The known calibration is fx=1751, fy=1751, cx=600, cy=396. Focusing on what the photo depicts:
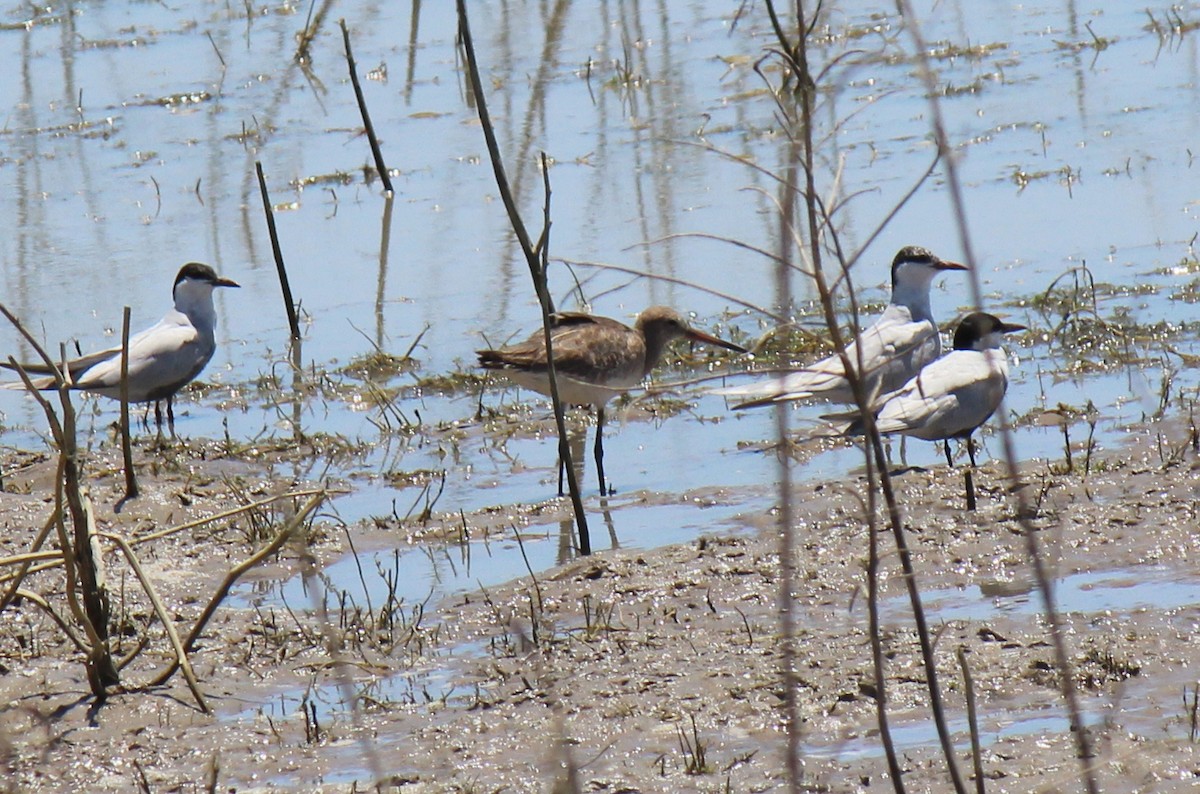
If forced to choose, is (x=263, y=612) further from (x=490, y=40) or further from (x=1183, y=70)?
(x=490, y=40)

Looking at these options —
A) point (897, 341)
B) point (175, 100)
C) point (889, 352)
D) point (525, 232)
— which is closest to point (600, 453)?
point (889, 352)

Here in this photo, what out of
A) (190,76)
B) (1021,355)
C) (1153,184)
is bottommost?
(1021,355)

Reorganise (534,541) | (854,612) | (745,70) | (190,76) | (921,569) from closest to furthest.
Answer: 1. (854,612)
2. (921,569)
3. (534,541)
4. (745,70)
5. (190,76)

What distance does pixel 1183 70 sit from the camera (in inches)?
517

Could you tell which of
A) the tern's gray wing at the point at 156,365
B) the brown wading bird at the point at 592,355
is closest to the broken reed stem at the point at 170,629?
the brown wading bird at the point at 592,355

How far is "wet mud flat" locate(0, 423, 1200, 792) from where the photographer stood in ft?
13.3

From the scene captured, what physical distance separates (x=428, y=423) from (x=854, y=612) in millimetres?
3413

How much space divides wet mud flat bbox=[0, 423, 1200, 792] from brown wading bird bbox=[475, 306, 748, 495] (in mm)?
1562

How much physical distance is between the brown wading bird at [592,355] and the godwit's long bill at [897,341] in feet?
1.63

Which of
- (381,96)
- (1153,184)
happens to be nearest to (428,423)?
(1153,184)

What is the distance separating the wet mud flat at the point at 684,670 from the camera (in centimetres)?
406

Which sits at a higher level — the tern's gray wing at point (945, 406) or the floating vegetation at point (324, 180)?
the floating vegetation at point (324, 180)

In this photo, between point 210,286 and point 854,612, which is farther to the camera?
point 210,286

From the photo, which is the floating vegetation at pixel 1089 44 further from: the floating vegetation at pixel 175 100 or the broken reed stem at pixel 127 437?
the broken reed stem at pixel 127 437
